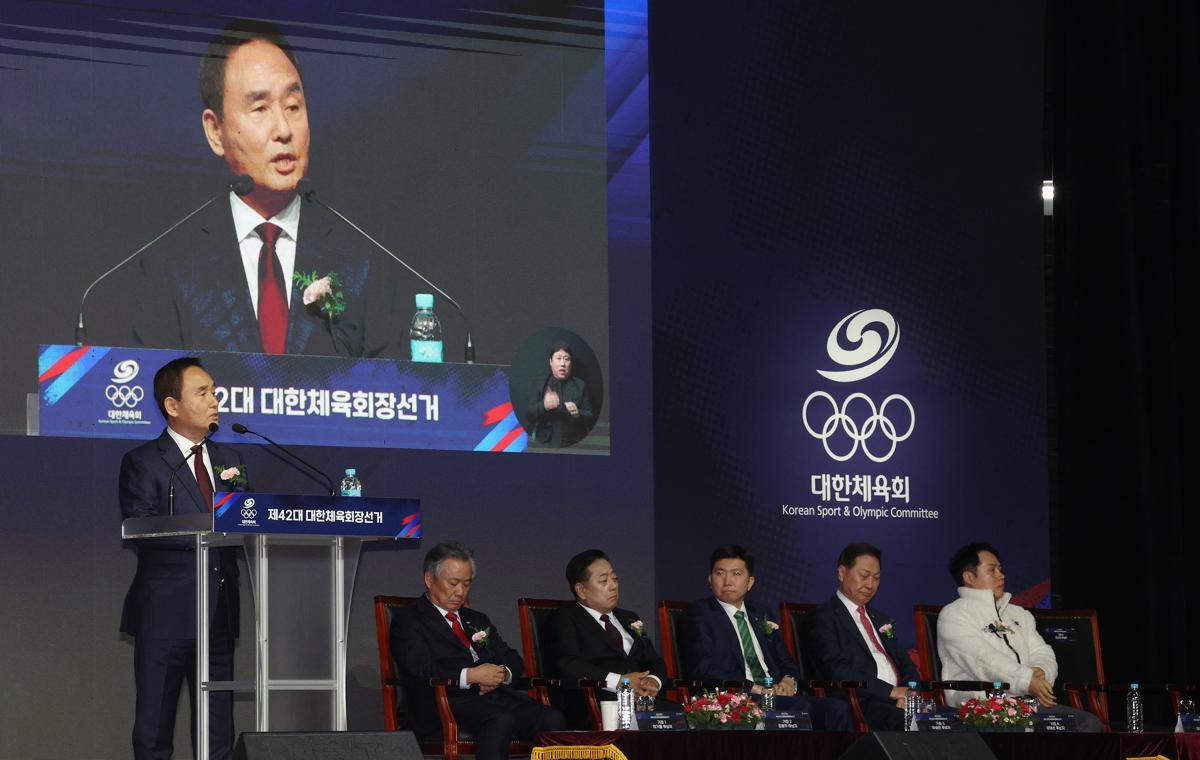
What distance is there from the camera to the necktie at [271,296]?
21.0ft

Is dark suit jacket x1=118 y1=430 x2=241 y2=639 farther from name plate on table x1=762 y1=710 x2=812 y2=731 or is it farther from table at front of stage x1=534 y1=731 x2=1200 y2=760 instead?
name plate on table x1=762 y1=710 x2=812 y2=731

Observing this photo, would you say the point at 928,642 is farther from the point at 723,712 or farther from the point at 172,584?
the point at 172,584

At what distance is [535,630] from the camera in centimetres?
635

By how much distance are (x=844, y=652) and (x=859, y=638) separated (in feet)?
0.36

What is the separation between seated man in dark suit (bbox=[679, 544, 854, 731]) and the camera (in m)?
6.44

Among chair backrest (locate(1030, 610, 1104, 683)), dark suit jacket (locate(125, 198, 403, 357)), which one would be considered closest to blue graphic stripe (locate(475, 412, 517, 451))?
dark suit jacket (locate(125, 198, 403, 357))

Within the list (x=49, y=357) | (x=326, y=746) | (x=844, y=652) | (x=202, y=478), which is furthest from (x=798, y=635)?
(x=326, y=746)

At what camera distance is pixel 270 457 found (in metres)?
6.39

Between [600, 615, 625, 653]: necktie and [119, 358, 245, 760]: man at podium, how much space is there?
1392 mm

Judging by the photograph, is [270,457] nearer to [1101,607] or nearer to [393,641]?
[393,641]

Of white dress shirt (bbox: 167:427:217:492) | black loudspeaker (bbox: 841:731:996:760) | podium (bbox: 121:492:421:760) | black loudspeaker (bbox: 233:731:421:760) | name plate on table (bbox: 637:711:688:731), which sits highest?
white dress shirt (bbox: 167:427:217:492)

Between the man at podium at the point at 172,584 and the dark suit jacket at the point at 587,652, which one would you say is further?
the dark suit jacket at the point at 587,652

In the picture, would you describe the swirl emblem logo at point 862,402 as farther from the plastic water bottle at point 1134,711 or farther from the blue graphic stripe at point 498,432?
the plastic water bottle at point 1134,711

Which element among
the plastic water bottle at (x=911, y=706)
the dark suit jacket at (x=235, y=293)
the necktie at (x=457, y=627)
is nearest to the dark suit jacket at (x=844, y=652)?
the plastic water bottle at (x=911, y=706)
